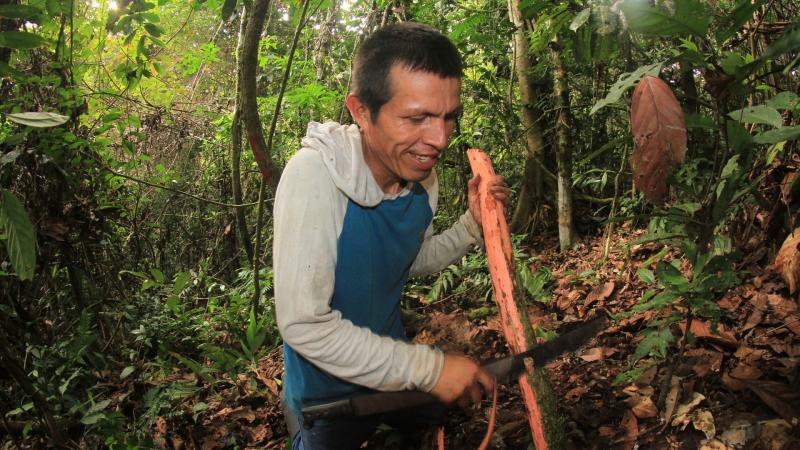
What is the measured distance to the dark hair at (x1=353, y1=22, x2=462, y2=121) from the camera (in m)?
1.98

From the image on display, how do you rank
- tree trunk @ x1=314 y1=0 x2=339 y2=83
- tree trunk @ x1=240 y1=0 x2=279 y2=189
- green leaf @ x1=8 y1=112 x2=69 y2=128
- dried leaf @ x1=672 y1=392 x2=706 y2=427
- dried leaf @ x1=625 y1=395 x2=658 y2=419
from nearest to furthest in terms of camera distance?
green leaf @ x1=8 y1=112 x2=69 y2=128, dried leaf @ x1=672 y1=392 x2=706 y2=427, dried leaf @ x1=625 y1=395 x2=658 y2=419, tree trunk @ x1=240 y1=0 x2=279 y2=189, tree trunk @ x1=314 y1=0 x2=339 y2=83

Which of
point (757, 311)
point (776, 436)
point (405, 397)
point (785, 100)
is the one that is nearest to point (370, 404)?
point (405, 397)

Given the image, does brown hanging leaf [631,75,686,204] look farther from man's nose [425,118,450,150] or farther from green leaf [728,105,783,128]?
man's nose [425,118,450,150]

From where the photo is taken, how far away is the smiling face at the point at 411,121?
1977mm

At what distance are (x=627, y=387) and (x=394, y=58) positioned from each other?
6.45 feet

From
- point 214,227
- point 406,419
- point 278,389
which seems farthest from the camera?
point 214,227

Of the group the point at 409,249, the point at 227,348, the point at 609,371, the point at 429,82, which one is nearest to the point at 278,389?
the point at 227,348

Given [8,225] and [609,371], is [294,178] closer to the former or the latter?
[8,225]

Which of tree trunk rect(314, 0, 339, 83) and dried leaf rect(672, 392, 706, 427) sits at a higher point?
tree trunk rect(314, 0, 339, 83)

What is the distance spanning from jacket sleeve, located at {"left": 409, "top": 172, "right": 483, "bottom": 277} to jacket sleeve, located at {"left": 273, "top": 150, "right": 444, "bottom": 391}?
36.6 inches

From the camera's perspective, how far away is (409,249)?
8.21ft

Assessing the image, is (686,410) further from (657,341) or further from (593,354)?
(593,354)

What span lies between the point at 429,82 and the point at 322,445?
5.72 feet

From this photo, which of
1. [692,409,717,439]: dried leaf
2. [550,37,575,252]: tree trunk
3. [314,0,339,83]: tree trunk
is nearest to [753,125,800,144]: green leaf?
[692,409,717,439]: dried leaf
